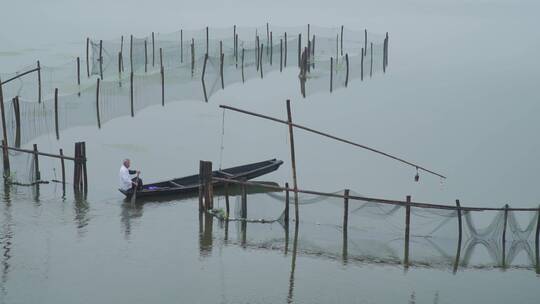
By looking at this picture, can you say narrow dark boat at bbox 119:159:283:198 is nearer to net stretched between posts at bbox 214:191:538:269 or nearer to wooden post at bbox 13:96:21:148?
net stretched between posts at bbox 214:191:538:269

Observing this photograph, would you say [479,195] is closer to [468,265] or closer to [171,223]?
[468,265]

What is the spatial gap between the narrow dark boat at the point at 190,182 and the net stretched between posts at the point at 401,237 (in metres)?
2.69

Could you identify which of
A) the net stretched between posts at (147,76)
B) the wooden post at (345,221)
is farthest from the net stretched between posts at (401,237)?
the net stretched between posts at (147,76)

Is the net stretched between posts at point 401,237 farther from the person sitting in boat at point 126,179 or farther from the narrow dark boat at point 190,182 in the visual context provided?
the person sitting in boat at point 126,179

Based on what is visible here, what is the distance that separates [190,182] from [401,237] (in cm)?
771

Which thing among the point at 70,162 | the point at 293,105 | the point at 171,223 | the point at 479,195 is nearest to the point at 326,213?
the point at 171,223

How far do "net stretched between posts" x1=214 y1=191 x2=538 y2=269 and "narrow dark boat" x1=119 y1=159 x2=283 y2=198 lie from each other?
2.69 metres

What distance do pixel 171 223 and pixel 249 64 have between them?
30.1 metres

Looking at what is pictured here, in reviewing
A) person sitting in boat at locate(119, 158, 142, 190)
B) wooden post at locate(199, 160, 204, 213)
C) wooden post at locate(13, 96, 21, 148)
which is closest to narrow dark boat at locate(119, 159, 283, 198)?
person sitting in boat at locate(119, 158, 142, 190)

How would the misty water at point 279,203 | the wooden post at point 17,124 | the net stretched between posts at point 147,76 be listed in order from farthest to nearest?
the net stretched between posts at point 147,76, the wooden post at point 17,124, the misty water at point 279,203

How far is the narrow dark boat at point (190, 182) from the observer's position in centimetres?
2308

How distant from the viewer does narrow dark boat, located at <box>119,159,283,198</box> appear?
2308cm

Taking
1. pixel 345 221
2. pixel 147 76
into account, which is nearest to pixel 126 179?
pixel 345 221

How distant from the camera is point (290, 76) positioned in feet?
162
